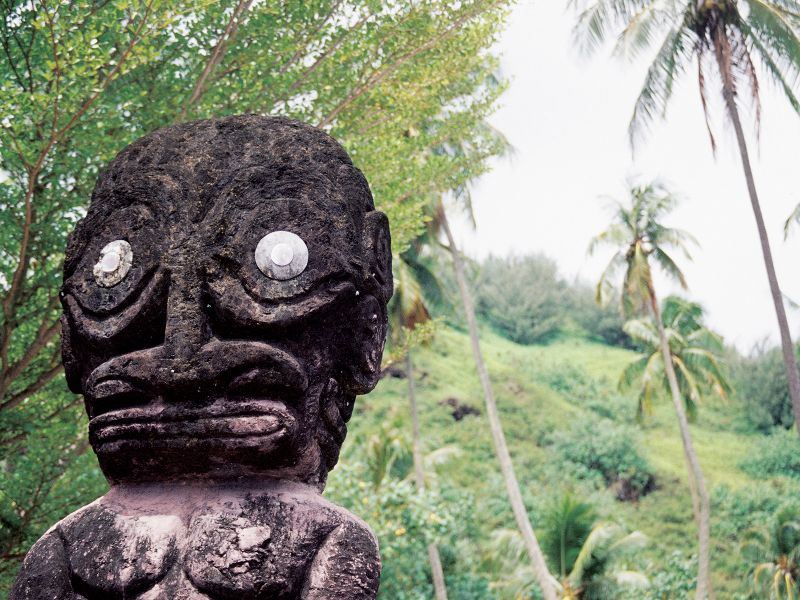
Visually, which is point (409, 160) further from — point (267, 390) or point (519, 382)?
point (519, 382)

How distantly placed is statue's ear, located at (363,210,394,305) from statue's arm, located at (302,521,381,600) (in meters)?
0.84

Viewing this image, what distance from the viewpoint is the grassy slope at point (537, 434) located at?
23.5 metres

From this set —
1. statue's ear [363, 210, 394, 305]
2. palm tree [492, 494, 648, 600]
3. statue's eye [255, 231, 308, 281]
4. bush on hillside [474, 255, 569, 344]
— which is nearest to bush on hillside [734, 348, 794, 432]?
bush on hillside [474, 255, 569, 344]

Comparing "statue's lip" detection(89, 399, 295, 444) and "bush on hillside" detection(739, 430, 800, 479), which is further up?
"statue's lip" detection(89, 399, 295, 444)

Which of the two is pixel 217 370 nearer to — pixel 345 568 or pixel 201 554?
pixel 201 554

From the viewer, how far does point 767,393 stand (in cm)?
3139

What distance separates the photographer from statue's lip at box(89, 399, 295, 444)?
2.58 metres

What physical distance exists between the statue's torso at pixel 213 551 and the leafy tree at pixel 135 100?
111 inches

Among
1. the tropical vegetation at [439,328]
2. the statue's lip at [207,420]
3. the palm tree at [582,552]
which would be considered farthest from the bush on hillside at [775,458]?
the statue's lip at [207,420]

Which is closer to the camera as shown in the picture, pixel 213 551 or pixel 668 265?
pixel 213 551

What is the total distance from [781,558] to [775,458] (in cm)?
1267

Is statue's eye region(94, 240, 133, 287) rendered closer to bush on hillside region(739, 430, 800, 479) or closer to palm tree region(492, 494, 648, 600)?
palm tree region(492, 494, 648, 600)

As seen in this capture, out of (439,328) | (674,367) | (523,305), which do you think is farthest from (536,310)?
(439,328)

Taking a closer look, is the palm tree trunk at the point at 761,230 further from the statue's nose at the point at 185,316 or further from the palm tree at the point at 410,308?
the statue's nose at the point at 185,316
